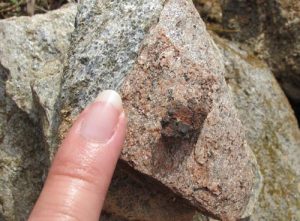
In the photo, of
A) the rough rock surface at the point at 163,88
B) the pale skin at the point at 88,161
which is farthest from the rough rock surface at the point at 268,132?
the pale skin at the point at 88,161

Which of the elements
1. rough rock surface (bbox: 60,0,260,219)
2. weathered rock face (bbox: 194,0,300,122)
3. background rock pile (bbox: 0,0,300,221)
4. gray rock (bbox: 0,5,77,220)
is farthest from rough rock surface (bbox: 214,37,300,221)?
gray rock (bbox: 0,5,77,220)

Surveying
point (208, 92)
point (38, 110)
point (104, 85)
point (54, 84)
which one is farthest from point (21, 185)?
point (208, 92)

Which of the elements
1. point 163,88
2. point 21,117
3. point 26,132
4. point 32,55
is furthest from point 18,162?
point 163,88

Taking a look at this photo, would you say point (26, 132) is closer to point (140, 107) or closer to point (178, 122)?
point (140, 107)

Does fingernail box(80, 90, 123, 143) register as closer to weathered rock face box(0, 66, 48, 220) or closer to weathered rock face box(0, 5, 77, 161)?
weathered rock face box(0, 5, 77, 161)

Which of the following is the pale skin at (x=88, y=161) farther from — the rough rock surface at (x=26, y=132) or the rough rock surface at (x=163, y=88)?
the rough rock surface at (x=26, y=132)

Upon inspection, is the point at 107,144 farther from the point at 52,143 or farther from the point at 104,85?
the point at 52,143
